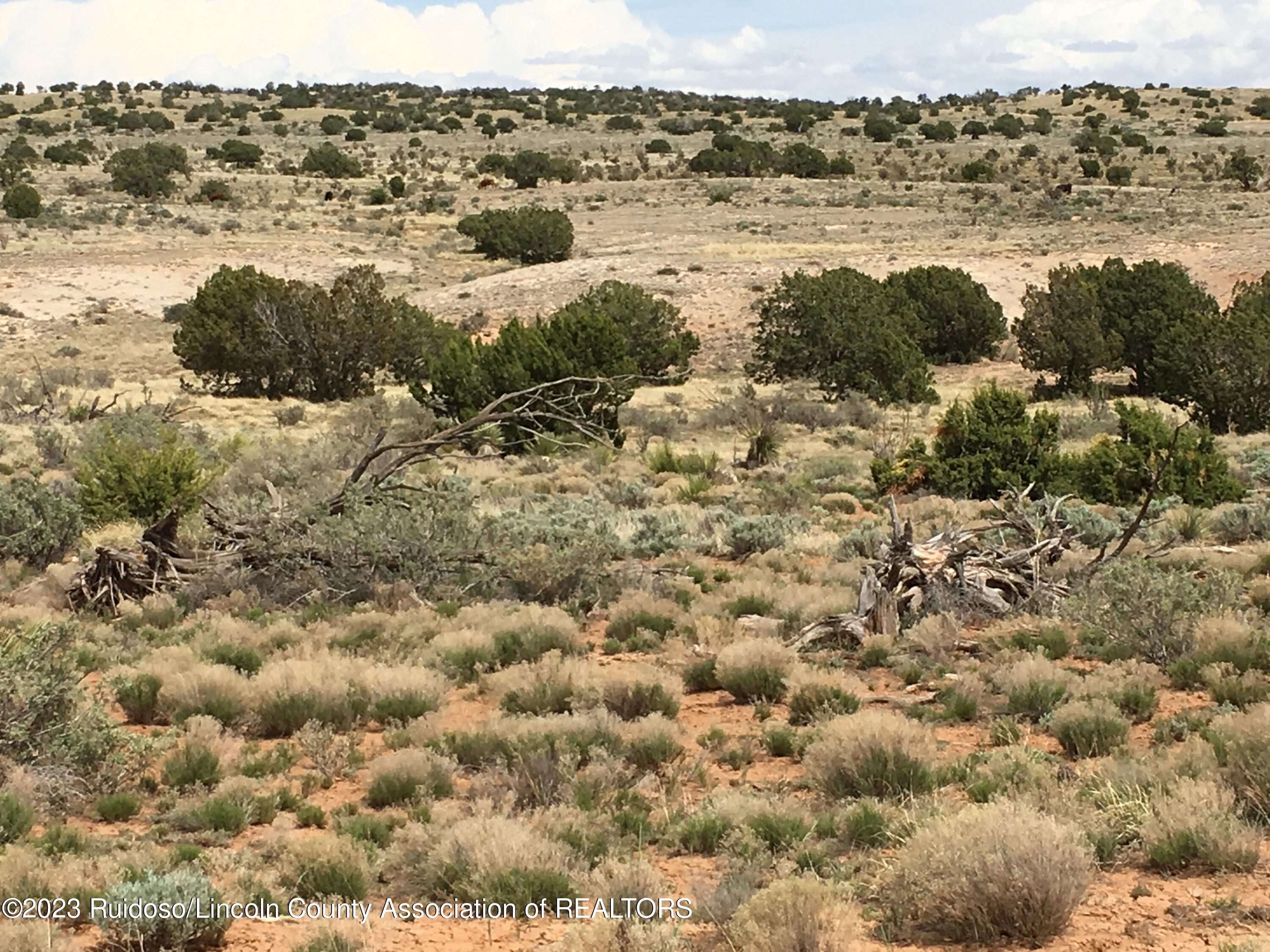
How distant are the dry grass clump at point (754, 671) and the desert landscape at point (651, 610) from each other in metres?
0.03

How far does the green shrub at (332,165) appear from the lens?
5984 cm

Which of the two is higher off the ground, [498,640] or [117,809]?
[117,809]

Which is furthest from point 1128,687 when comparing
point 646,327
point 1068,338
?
point 646,327

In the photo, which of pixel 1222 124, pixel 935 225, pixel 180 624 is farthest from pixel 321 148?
pixel 180 624

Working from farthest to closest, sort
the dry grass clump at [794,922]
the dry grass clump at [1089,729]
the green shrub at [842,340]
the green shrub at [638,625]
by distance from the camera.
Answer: the green shrub at [842,340]
the green shrub at [638,625]
the dry grass clump at [1089,729]
the dry grass clump at [794,922]

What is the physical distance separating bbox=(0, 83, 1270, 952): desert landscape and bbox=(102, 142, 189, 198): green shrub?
17.2 metres

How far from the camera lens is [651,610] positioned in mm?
11227

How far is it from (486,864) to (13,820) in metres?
2.47

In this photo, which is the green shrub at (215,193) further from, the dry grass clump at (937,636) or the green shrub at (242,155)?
the dry grass clump at (937,636)

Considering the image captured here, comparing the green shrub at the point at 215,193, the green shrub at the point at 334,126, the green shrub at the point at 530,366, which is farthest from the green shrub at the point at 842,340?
the green shrub at the point at 334,126

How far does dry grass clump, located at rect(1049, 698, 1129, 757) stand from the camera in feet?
24.3

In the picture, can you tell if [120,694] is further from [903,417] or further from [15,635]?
[903,417]

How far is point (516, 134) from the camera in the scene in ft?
257

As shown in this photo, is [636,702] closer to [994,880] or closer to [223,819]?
[223,819]
